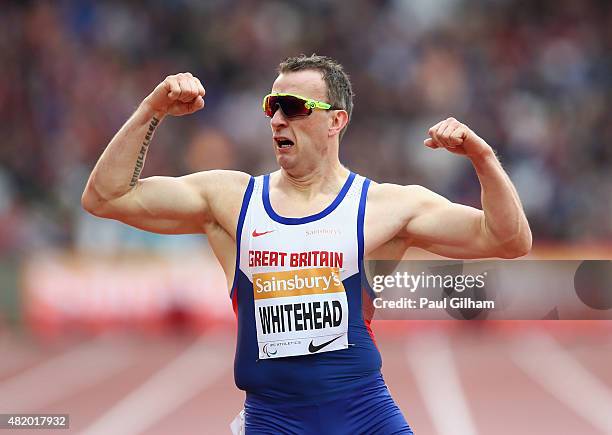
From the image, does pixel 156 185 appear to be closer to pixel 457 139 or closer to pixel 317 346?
pixel 317 346

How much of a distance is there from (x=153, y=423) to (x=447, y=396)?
91.9 inches

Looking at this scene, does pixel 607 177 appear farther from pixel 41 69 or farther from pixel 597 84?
pixel 41 69

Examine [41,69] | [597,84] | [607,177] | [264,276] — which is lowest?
[264,276]

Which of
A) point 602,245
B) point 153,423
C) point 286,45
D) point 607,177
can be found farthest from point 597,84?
point 153,423

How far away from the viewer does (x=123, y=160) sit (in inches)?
152

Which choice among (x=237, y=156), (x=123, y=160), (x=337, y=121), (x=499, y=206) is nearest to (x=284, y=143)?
(x=337, y=121)

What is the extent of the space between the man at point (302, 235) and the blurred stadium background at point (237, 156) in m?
4.01

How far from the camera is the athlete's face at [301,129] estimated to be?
398 cm

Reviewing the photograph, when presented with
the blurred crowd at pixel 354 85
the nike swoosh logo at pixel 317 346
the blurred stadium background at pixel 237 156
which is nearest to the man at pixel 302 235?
the nike swoosh logo at pixel 317 346

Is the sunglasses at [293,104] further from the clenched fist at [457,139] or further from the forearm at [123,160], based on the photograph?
the clenched fist at [457,139]

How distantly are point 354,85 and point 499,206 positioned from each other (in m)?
9.32

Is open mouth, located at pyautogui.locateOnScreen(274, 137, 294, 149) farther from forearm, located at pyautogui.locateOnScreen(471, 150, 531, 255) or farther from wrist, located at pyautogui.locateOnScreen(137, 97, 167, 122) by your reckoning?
forearm, located at pyautogui.locateOnScreen(471, 150, 531, 255)

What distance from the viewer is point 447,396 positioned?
26.5 ft

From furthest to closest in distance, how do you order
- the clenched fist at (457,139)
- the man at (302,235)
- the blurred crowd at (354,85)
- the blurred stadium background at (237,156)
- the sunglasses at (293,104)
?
the blurred crowd at (354,85), the blurred stadium background at (237,156), the sunglasses at (293,104), the man at (302,235), the clenched fist at (457,139)
